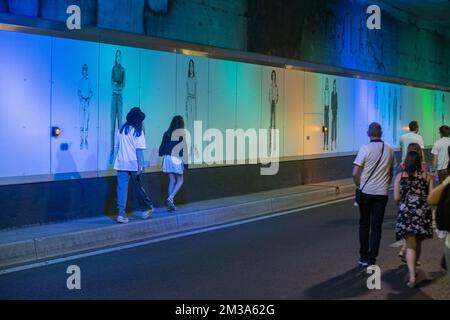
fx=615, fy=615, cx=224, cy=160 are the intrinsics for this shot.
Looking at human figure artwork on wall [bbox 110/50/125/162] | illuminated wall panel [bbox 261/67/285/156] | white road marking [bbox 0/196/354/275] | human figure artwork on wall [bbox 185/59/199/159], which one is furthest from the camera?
illuminated wall panel [bbox 261/67/285/156]

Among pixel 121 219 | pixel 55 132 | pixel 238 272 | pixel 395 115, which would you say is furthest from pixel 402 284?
pixel 395 115

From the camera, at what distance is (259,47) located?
15055mm

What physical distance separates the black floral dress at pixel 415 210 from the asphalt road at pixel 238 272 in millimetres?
618

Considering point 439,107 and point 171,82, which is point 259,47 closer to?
point 171,82

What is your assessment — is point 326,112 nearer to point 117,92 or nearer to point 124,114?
point 124,114

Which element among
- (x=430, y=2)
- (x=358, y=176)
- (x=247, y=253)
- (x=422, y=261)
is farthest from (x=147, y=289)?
(x=430, y=2)

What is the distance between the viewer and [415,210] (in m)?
7.09

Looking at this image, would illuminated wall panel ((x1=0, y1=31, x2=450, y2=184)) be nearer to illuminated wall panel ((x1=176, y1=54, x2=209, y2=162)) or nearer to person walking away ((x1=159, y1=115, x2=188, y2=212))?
illuminated wall panel ((x1=176, y1=54, x2=209, y2=162))

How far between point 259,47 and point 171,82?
351cm

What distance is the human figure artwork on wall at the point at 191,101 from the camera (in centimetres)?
1280

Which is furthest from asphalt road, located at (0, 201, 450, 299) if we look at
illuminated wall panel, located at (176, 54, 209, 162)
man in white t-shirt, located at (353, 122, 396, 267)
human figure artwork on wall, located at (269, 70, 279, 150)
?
human figure artwork on wall, located at (269, 70, 279, 150)

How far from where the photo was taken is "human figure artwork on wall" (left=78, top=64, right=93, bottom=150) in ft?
34.3

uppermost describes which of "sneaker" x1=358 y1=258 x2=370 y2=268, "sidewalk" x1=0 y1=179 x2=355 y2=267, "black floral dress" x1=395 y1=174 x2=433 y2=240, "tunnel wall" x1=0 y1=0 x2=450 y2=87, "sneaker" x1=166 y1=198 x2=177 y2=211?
"tunnel wall" x1=0 y1=0 x2=450 y2=87

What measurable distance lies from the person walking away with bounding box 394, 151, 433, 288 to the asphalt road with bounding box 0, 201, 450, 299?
0.41 m
